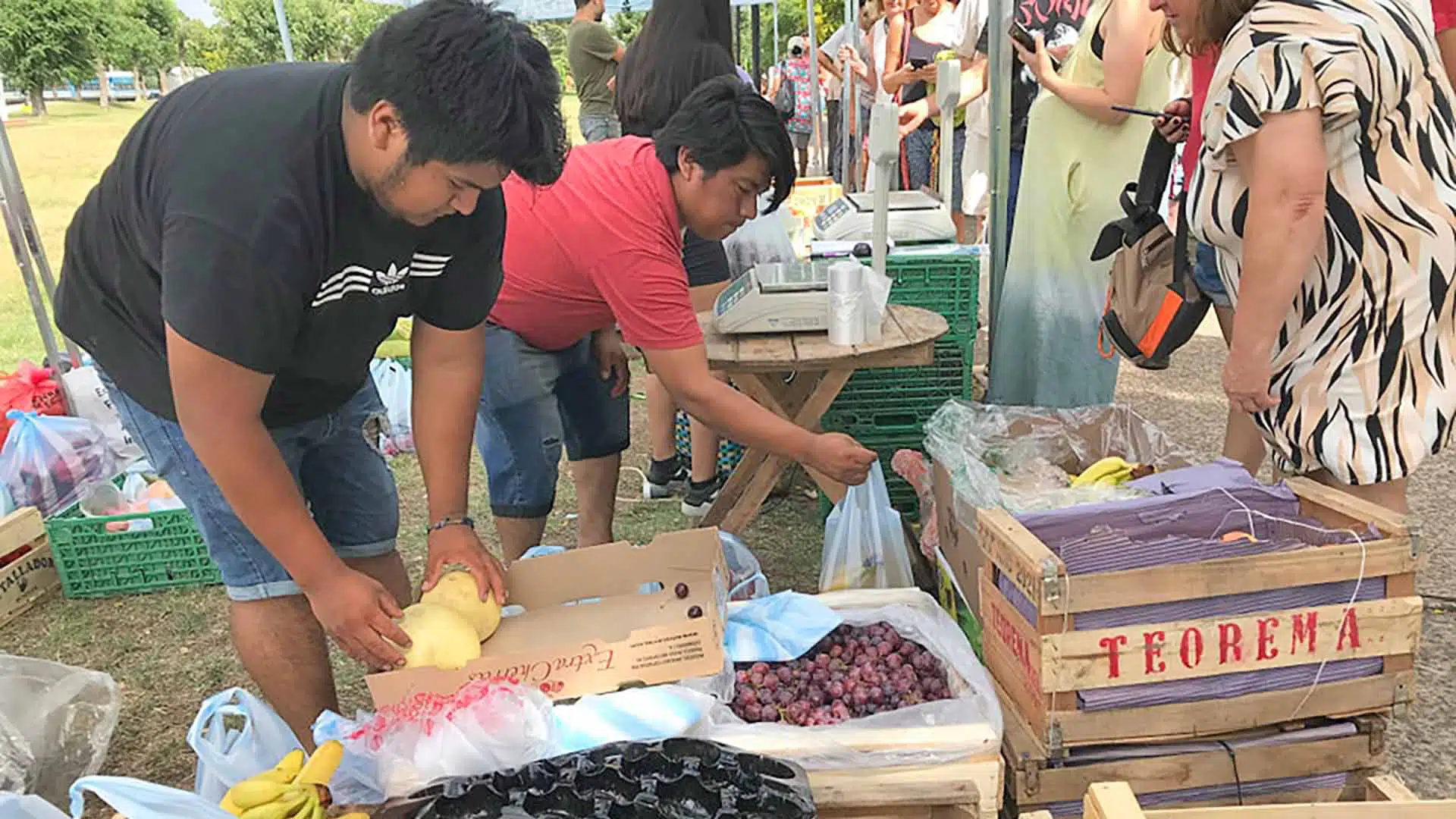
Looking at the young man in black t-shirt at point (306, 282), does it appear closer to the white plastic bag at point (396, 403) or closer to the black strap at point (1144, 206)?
the black strap at point (1144, 206)

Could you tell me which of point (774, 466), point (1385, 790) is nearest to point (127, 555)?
point (774, 466)

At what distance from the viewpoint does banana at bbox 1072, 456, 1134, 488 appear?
2387mm

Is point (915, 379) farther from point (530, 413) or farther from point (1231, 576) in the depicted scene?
point (1231, 576)

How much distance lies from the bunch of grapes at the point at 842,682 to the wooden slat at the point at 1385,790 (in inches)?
26.1

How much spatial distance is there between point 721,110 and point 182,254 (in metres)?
1.30

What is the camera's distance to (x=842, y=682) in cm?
171

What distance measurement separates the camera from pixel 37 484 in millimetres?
3715

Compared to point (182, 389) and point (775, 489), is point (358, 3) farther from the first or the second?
point (182, 389)

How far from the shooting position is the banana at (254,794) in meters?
1.38

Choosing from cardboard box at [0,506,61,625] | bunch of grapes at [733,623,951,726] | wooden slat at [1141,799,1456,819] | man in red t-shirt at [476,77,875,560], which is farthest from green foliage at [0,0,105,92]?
wooden slat at [1141,799,1456,819]

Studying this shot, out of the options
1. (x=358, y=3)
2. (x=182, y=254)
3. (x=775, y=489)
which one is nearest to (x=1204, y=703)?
(x=182, y=254)

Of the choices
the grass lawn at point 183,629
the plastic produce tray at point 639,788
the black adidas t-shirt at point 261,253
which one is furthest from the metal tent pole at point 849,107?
the plastic produce tray at point 639,788

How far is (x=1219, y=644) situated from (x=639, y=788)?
3.21ft

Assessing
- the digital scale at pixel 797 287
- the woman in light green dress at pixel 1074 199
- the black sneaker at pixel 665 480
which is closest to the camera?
the digital scale at pixel 797 287
